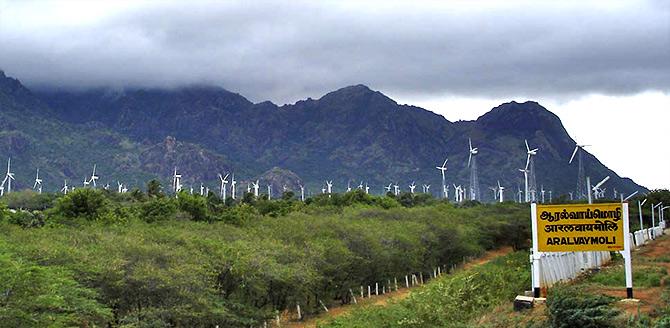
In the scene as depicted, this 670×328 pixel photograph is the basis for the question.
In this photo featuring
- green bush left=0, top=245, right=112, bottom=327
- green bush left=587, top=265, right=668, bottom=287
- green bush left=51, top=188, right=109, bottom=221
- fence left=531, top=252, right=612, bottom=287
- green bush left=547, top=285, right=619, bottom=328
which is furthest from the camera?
green bush left=51, top=188, right=109, bottom=221

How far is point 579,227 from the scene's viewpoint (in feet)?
75.7

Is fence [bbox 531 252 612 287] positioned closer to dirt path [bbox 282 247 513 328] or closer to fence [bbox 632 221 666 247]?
dirt path [bbox 282 247 513 328]

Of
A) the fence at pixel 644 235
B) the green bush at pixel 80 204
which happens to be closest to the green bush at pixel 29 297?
the green bush at pixel 80 204

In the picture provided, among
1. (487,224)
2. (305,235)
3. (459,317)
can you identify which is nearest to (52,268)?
(459,317)

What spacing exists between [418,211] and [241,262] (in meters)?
38.0

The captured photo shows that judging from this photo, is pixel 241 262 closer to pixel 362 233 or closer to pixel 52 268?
pixel 52 268

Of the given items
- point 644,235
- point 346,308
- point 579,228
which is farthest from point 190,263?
point 644,235

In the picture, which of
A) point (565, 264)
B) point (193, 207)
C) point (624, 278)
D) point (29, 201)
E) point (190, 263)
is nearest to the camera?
point (624, 278)

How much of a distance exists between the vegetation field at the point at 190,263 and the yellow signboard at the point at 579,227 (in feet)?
9.95

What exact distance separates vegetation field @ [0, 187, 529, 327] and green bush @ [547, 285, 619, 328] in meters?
5.94

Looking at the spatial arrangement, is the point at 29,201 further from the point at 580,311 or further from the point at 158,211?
the point at 580,311

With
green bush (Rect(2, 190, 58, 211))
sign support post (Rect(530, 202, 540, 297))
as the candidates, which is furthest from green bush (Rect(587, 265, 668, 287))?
green bush (Rect(2, 190, 58, 211))

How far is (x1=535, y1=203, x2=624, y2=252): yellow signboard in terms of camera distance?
22.8 metres

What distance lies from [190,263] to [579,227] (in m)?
16.0
